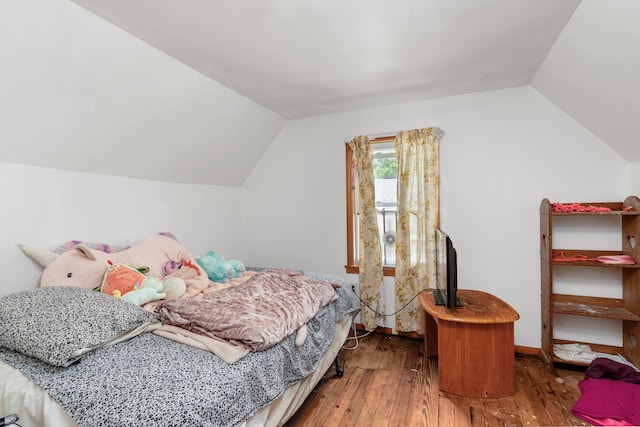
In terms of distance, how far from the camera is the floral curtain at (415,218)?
308 cm

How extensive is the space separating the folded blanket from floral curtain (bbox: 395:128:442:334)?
1.12 metres

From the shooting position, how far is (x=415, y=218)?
10.3ft

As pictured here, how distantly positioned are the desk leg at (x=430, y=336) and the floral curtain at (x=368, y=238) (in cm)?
61

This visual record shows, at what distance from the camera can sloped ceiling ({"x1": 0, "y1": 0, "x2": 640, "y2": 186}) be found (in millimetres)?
1669

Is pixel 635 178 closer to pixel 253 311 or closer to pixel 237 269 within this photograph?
pixel 253 311

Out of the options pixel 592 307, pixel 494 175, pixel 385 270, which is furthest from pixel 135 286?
pixel 592 307

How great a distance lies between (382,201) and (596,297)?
2.03 m

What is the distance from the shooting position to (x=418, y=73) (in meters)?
2.58

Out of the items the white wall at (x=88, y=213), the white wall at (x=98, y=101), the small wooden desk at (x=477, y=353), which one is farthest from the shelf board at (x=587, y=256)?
the white wall at (x=88, y=213)

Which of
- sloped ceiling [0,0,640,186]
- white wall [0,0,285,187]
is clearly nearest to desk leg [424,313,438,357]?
sloped ceiling [0,0,640,186]

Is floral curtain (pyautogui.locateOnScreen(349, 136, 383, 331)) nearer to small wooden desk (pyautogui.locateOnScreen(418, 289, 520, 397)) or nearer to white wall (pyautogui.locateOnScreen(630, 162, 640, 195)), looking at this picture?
small wooden desk (pyautogui.locateOnScreen(418, 289, 520, 397))

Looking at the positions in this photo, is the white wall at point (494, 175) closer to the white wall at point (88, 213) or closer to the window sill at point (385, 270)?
the window sill at point (385, 270)

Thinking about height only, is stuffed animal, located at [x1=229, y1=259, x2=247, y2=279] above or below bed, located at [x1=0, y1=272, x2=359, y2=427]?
above

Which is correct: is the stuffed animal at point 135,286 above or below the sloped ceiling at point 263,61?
below
